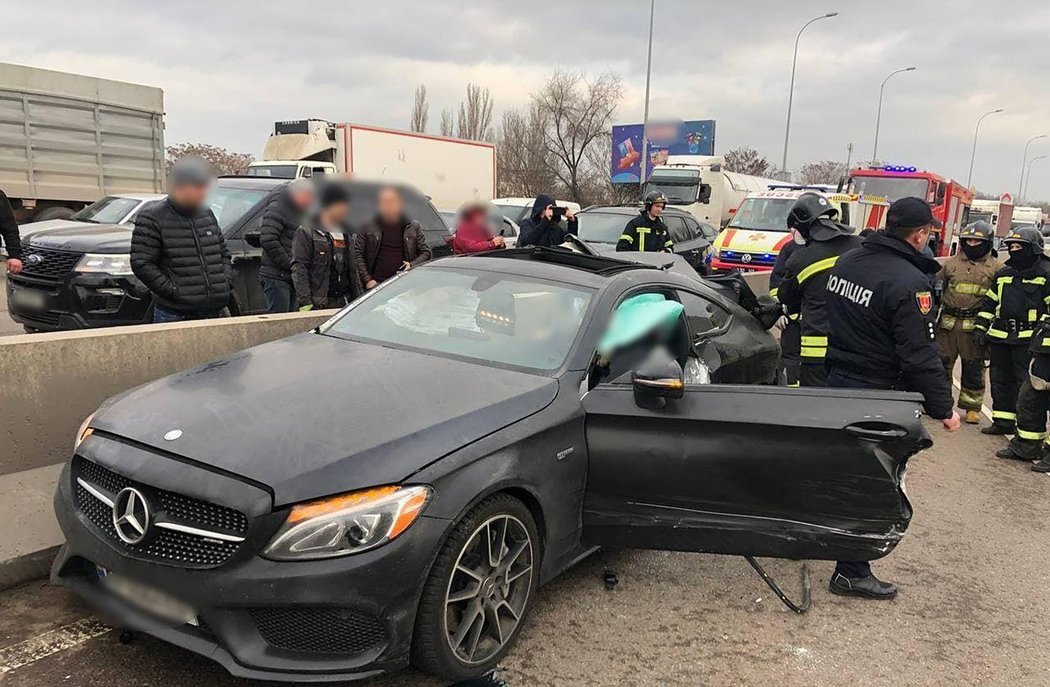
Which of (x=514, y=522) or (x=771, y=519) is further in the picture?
(x=771, y=519)

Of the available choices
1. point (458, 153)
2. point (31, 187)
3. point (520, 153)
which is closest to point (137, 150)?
point (31, 187)

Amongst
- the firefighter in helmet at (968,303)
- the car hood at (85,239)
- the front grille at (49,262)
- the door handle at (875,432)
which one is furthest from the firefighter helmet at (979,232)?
the front grille at (49,262)

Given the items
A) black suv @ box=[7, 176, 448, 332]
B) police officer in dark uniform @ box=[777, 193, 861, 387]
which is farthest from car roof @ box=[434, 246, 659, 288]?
black suv @ box=[7, 176, 448, 332]

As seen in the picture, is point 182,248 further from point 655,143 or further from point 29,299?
point 655,143

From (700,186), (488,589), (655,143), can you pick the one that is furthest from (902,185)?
(655,143)

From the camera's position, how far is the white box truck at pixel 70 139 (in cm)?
1402

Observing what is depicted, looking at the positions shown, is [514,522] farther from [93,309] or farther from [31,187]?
[31,187]

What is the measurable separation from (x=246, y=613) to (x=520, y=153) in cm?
4235

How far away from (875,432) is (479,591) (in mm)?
1718

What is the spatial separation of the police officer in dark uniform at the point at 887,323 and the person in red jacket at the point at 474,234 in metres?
3.99

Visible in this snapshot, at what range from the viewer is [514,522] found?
2891 mm

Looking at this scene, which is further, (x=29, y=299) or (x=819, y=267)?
(x=29, y=299)

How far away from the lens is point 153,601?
2467 mm

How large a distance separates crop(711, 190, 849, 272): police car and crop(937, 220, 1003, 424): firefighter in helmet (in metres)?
6.17
